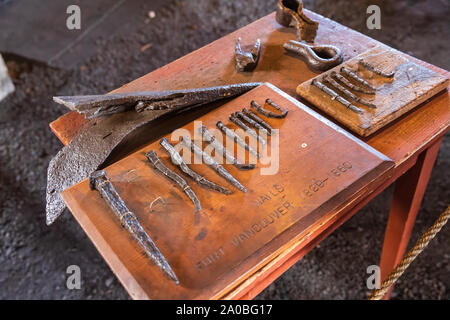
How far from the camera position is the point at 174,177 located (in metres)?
1.46

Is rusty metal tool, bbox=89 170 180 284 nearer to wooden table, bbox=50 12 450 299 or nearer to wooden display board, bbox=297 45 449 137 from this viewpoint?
wooden table, bbox=50 12 450 299

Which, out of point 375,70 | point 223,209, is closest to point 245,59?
point 375,70

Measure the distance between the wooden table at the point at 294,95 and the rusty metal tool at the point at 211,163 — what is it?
268mm

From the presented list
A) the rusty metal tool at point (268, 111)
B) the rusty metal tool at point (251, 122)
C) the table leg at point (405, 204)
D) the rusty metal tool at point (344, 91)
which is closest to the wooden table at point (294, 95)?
the table leg at point (405, 204)

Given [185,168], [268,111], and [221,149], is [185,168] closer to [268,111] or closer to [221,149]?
[221,149]

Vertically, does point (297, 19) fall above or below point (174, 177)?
above

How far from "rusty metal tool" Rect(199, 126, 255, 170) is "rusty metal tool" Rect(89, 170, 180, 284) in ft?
1.30

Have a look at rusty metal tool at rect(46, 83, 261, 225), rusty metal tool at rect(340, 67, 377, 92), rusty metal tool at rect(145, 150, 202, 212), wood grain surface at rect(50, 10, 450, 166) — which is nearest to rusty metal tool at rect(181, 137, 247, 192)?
rusty metal tool at rect(145, 150, 202, 212)

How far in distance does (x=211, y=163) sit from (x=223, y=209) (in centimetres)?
20

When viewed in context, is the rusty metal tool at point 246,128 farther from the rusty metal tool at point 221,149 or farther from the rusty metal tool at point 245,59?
the rusty metal tool at point 245,59

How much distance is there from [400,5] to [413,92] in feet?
11.4

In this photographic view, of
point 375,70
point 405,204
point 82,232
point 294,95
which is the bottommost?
point 82,232
